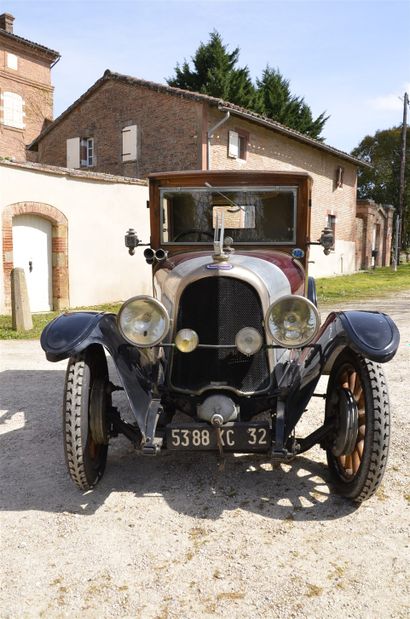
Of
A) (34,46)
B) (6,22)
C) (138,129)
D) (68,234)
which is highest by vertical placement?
(6,22)

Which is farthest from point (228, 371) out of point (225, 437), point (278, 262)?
point (278, 262)

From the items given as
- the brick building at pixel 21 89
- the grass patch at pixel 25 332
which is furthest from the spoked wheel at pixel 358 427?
the brick building at pixel 21 89

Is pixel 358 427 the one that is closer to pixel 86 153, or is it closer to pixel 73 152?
pixel 86 153

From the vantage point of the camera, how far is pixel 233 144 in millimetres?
15414

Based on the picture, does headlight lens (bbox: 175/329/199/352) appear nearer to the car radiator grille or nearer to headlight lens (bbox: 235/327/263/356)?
the car radiator grille

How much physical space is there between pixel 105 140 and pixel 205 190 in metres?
13.7

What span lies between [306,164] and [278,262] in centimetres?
1670

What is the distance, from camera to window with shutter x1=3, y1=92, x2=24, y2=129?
21.6m

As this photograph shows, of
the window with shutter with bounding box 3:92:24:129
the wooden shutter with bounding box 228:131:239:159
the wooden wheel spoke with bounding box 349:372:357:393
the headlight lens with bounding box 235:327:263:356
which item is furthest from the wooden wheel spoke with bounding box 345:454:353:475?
the window with shutter with bounding box 3:92:24:129

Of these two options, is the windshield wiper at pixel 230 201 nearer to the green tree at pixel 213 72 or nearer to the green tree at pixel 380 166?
the green tree at pixel 213 72

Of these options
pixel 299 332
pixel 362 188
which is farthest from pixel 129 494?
pixel 362 188

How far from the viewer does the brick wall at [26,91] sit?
70.4 ft

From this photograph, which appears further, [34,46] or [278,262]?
[34,46]

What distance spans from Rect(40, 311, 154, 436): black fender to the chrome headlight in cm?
80
